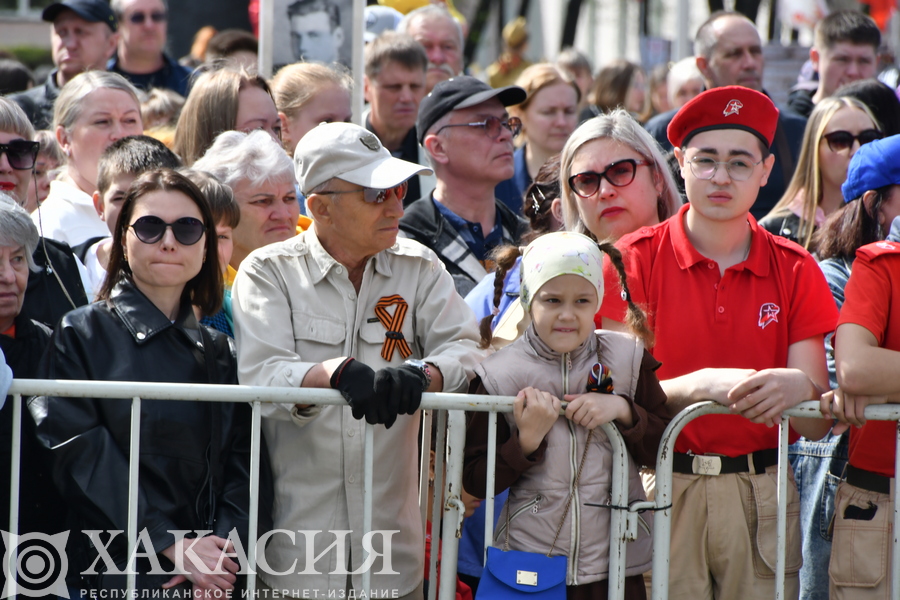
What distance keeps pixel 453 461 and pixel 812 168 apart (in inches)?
117

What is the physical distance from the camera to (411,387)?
3.08m

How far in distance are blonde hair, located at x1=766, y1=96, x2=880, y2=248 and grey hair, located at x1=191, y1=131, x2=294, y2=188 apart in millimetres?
2512

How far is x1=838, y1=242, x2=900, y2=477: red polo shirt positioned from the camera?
339 centimetres

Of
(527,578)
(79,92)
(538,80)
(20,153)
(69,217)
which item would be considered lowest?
(527,578)

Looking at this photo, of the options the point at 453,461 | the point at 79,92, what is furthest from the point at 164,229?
the point at 79,92

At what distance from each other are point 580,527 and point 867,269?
1.29 metres

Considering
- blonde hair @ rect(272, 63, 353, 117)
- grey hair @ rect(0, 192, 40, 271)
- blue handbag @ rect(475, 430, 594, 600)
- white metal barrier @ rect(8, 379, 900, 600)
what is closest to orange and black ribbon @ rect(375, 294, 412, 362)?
white metal barrier @ rect(8, 379, 900, 600)

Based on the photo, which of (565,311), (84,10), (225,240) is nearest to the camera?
(565,311)

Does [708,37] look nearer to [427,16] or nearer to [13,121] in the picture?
[427,16]

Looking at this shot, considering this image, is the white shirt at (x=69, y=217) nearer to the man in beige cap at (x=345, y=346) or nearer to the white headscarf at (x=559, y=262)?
the man in beige cap at (x=345, y=346)

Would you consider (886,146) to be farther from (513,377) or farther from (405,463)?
(405,463)

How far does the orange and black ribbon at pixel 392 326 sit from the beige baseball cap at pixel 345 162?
15.6 inches

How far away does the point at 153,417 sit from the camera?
3.22m

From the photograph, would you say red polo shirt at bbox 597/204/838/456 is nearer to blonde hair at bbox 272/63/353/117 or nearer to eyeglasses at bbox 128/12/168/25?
blonde hair at bbox 272/63/353/117
